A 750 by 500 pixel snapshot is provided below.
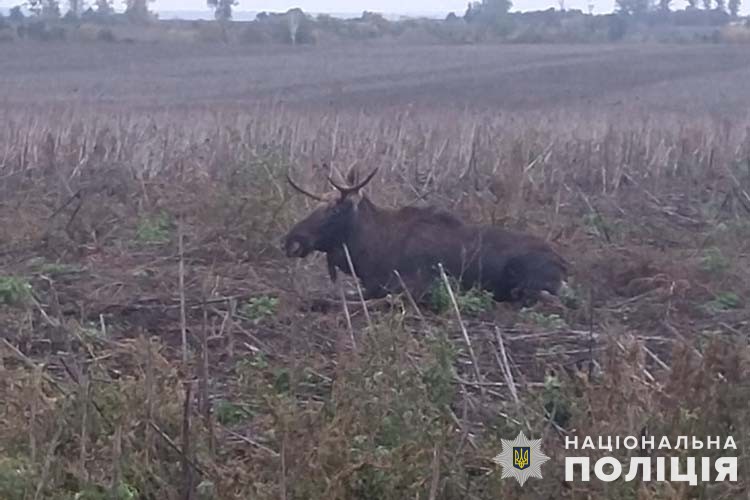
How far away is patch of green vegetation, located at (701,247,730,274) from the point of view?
10.7 m

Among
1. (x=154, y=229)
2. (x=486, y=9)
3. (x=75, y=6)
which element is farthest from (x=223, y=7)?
(x=154, y=229)

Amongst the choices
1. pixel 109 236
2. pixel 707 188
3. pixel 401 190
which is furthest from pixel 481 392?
pixel 707 188

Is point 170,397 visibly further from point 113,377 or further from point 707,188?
point 707,188

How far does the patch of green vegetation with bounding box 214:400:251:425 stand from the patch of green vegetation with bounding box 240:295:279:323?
1942 millimetres

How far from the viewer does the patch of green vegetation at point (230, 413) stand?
23.1ft

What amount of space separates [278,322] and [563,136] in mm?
9533

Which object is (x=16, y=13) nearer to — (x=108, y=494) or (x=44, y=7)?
(x=44, y=7)

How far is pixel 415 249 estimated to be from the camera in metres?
10.8

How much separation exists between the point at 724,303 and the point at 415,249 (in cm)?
246

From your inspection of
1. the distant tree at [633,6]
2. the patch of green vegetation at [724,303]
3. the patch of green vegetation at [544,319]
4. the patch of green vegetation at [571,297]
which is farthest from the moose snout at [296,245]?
the distant tree at [633,6]

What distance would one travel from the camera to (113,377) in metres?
7.65

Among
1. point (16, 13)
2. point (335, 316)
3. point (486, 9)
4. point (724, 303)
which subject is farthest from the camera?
point (486, 9)

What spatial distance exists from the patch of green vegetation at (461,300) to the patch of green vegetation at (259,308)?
1.15 meters

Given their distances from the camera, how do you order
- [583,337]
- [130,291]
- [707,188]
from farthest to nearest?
[707,188] → [130,291] → [583,337]
